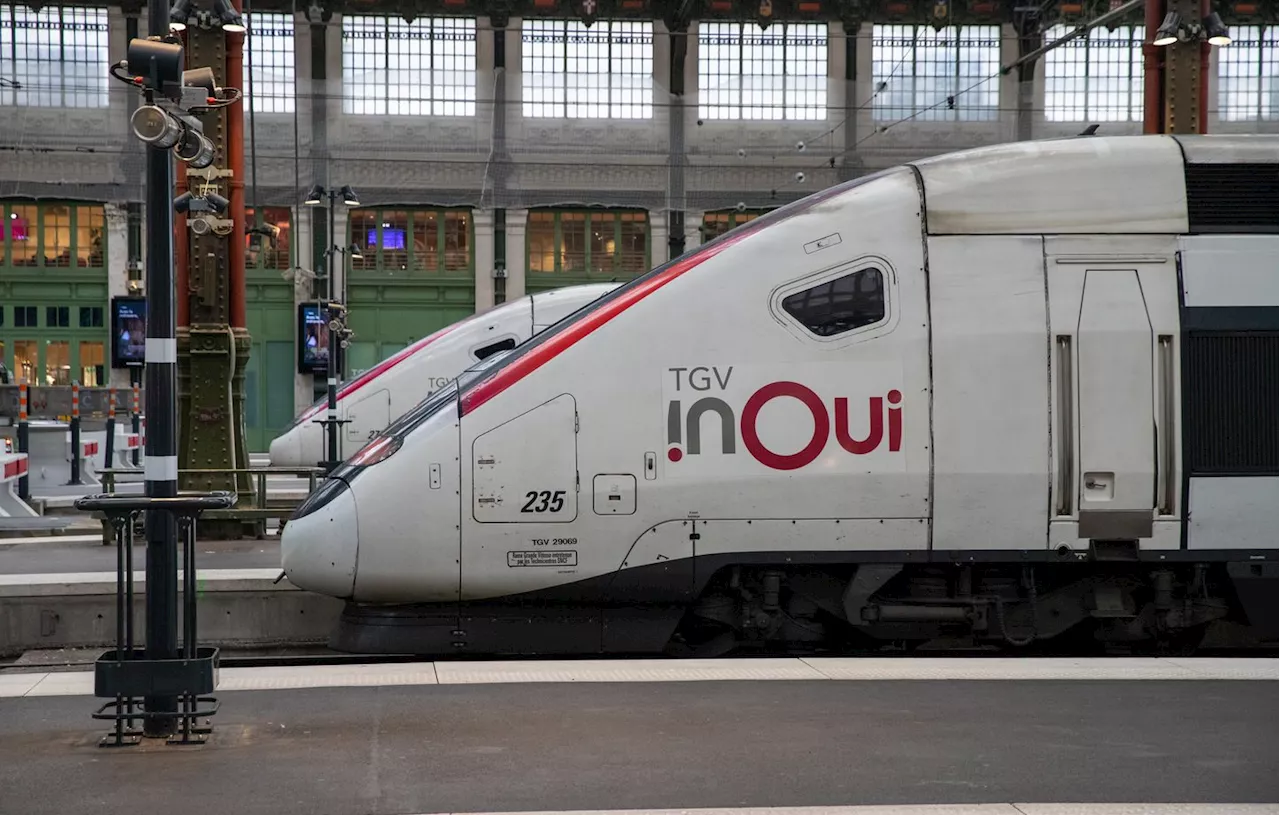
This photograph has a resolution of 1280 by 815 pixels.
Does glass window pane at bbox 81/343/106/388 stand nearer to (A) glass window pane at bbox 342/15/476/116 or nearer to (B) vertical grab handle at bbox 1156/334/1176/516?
(A) glass window pane at bbox 342/15/476/116

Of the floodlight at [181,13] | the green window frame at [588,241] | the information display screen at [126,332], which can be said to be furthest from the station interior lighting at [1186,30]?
the information display screen at [126,332]

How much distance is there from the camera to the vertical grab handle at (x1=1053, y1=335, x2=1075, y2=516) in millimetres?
9172

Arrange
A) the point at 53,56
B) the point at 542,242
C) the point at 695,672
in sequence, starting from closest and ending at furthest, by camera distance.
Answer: the point at 695,672
the point at 53,56
the point at 542,242

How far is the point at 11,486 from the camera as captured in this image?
67.1 feet

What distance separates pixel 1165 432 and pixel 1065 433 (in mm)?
665

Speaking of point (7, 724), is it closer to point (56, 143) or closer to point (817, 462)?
point (817, 462)

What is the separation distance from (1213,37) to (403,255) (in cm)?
2828

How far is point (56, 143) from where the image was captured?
129 ft

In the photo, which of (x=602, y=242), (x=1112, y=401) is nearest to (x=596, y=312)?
(x=1112, y=401)

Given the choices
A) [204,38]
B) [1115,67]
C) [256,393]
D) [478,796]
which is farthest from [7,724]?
[1115,67]

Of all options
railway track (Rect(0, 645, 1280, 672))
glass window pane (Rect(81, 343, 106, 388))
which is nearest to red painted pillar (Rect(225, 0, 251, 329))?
railway track (Rect(0, 645, 1280, 672))

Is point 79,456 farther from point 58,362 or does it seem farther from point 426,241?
point 426,241

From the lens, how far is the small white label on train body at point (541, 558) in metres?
9.08

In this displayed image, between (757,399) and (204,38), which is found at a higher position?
(204,38)
